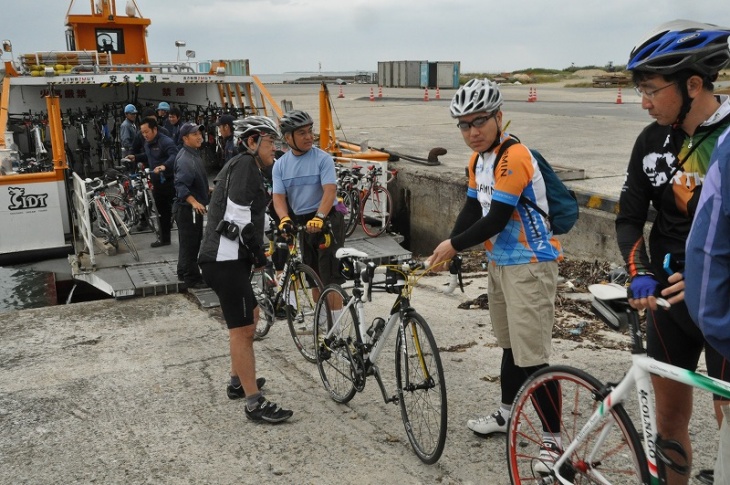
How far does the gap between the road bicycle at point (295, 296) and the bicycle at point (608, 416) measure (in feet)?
8.36

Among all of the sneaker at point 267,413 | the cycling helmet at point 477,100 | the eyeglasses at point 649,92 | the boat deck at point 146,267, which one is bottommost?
the boat deck at point 146,267

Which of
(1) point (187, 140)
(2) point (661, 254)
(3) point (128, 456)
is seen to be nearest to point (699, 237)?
(2) point (661, 254)

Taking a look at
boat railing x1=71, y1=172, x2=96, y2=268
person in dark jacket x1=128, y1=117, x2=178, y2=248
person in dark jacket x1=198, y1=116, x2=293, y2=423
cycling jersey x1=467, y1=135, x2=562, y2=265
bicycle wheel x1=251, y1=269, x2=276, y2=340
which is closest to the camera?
cycling jersey x1=467, y1=135, x2=562, y2=265

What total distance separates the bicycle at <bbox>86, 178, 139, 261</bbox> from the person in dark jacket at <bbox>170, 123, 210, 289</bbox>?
1.54m

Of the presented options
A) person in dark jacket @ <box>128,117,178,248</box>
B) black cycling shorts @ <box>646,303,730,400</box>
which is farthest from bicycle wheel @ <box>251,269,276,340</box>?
black cycling shorts @ <box>646,303,730,400</box>

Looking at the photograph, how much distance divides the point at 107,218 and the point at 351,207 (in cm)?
351

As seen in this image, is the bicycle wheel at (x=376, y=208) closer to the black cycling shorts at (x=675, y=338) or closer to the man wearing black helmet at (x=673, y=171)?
the man wearing black helmet at (x=673, y=171)

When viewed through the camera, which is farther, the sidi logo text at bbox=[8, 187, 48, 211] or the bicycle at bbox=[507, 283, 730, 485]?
the sidi logo text at bbox=[8, 187, 48, 211]

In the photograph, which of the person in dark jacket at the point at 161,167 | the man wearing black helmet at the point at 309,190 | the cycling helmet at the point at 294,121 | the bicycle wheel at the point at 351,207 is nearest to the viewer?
the cycling helmet at the point at 294,121

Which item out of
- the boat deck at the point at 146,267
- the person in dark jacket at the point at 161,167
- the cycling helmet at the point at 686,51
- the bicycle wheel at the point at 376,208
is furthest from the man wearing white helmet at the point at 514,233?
the bicycle wheel at the point at 376,208

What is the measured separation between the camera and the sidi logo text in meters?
9.62

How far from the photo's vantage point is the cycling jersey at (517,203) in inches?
135

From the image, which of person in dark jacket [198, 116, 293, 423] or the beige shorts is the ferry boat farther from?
the beige shorts

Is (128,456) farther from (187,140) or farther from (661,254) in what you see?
(187,140)
